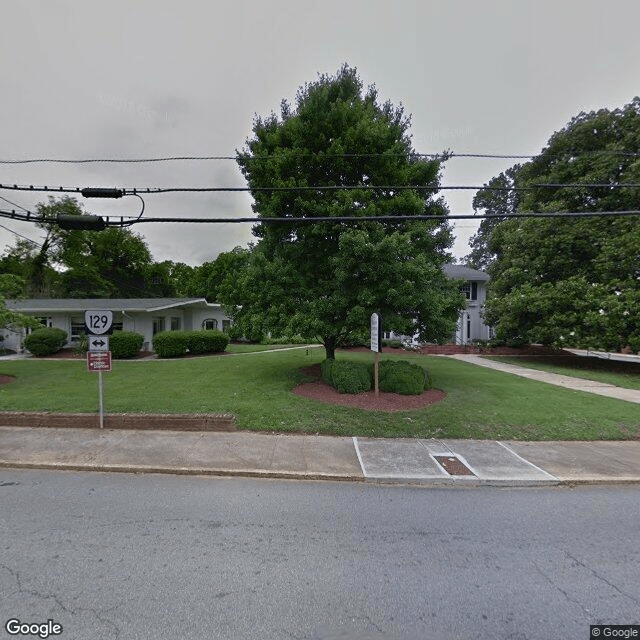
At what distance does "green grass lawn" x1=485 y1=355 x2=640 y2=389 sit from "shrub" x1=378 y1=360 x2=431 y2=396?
8.28m


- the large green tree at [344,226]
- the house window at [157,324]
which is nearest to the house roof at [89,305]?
the house window at [157,324]

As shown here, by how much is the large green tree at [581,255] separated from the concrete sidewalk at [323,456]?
11.3 m

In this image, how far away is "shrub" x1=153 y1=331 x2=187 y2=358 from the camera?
A: 1708 cm

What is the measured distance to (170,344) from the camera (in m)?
17.1

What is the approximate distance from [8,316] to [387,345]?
1947cm

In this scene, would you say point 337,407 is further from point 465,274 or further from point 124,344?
point 465,274

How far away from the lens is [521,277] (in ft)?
60.6

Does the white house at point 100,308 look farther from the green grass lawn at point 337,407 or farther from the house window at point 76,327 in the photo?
the green grass lawn at point 337,407

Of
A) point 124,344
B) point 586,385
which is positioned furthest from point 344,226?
point 124,344

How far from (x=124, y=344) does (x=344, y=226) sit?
14.2 meters

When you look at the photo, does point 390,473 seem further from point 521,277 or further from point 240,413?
point 521,277

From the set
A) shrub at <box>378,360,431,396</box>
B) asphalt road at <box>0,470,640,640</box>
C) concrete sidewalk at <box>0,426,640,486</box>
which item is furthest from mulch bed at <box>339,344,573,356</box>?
asphalt road at <box>0,470,640,640</box>

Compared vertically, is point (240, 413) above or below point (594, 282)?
below

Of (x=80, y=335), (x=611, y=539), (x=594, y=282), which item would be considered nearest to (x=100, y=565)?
(x=611, y=539)
